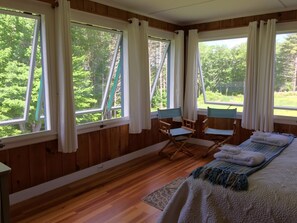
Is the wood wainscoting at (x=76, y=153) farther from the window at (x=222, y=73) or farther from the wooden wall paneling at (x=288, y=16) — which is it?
the wooden wall paneling at (x=288, y=16)

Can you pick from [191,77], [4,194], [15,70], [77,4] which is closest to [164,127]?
[191,77]

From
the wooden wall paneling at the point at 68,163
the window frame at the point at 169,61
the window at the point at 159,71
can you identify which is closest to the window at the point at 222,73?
the window frame at the point at 169,61

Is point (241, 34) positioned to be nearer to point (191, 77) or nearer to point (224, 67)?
point (224, 67)

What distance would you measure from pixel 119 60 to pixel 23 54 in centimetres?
150

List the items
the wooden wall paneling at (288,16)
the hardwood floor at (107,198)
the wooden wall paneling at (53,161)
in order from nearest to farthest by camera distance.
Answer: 1. the hardwood floor at (107,198)
2. the wooden wall paneling at (53,161)
3. the wooden wall paneling at (288,16)

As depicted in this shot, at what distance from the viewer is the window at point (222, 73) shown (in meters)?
4.56

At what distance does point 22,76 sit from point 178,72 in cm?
287

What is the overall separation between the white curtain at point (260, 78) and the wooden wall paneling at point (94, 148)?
96.5 inches

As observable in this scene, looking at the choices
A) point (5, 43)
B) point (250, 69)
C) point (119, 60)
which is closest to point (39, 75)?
point (5, 43)

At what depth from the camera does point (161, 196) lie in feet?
9.53

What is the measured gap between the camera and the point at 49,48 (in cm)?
289

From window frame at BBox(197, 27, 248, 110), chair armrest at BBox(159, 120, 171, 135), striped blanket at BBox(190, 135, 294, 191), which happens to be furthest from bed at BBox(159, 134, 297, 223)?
window frame at BBox(197, 27, 248, 110)

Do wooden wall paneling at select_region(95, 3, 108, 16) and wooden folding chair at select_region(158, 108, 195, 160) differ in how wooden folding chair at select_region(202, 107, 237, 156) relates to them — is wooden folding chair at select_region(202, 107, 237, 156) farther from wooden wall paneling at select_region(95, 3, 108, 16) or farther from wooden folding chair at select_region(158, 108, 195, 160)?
wooden wall paneling at select_region(95, 3, 108, 16)

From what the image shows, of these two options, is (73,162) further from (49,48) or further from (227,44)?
(227,44)
